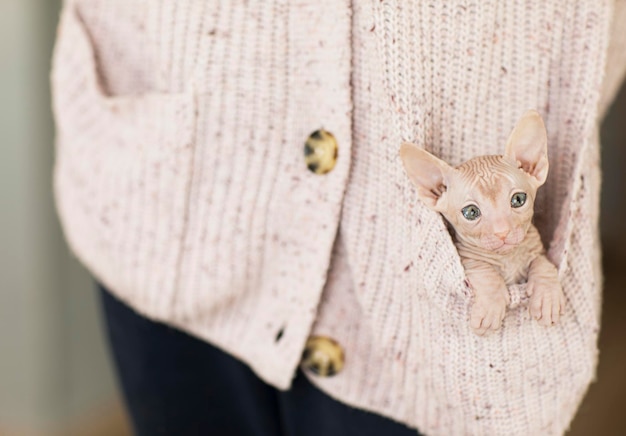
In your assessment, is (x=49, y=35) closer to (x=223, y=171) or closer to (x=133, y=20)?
(x=133, y=20)

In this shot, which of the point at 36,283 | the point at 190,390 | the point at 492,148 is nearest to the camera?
the point at 492,148

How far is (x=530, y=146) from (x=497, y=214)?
61 mm

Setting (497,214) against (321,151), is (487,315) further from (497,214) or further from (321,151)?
(321,151)

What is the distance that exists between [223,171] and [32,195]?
809 millimetres

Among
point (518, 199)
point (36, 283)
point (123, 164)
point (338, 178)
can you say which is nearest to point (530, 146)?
point (518, 199)

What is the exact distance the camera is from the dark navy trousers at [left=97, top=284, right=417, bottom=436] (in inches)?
32.1

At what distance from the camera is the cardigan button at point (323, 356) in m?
0.72

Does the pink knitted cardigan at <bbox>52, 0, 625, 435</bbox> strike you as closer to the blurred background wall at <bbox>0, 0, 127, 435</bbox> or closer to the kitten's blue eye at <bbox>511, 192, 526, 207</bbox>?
the kitten's blue eye at <bbox>511, 192, 526, 207</bbox>

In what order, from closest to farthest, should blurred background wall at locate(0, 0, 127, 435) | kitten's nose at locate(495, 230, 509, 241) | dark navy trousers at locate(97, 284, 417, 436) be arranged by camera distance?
kitten's nose at locate(495, 230, 509, 241), dark navy trousers at locate(97, 284, 417, 436), blurred background wall at locate(0, 0, 127, 435)

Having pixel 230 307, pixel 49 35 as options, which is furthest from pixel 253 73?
pixel 49 35

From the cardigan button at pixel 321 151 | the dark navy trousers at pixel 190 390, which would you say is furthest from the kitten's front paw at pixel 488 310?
the dark navy trousers at pixel 190 390

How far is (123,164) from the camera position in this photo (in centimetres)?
75

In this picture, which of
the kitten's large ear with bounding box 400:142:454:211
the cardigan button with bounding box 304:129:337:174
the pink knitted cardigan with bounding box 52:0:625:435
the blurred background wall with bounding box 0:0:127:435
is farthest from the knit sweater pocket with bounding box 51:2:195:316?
the blurred background wall with bounding box 0:0:127:435

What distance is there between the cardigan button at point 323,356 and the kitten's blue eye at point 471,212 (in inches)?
10.5
